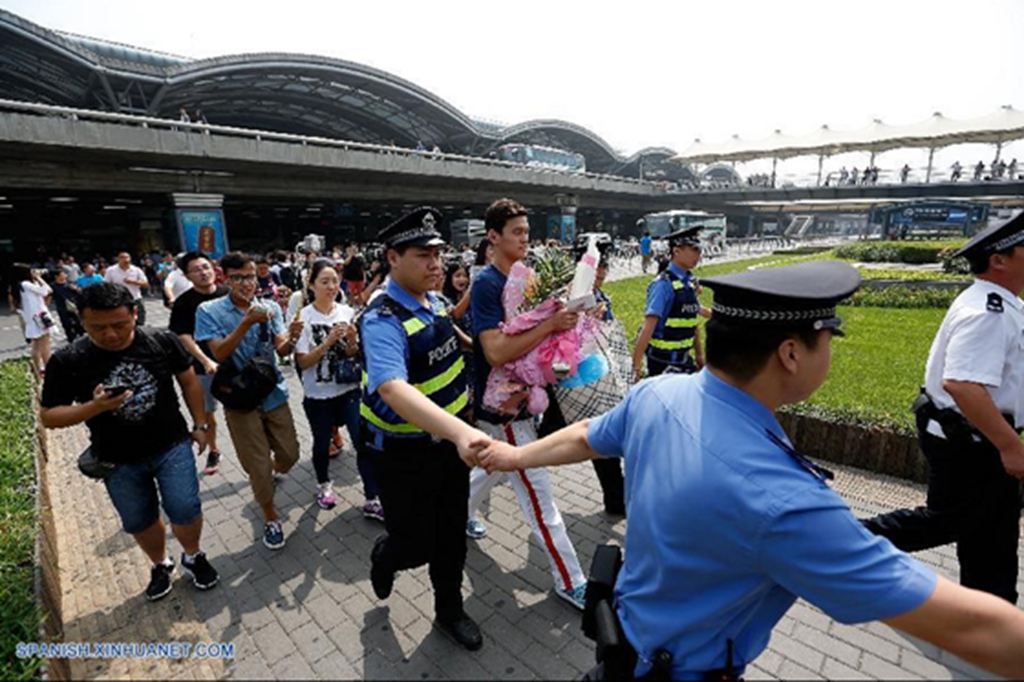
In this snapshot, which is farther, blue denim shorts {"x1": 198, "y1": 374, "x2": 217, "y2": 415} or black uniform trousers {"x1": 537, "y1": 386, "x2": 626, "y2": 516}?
blue denim shorts {"x1": 198, "y1": 374, "x2": 217, "y2": 415}

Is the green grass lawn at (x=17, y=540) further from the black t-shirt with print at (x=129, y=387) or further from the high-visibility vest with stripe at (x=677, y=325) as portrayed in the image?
the high-visibility vest with stripe at (x=677, y=325)

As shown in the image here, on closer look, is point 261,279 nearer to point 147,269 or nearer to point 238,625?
point 238,625

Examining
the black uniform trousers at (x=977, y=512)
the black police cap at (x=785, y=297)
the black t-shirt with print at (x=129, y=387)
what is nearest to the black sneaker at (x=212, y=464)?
the black t-shirt with print at (x=129, y=387)

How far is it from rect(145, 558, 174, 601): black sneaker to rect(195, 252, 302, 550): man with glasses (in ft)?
2.06

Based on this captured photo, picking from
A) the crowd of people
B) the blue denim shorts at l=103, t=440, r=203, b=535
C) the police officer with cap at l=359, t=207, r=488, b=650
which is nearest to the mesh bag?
the crowd of people

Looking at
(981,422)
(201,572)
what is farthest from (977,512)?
(201,572)

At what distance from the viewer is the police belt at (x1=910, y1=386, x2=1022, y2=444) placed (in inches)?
93.5

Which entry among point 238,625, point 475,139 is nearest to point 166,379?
point 238,625

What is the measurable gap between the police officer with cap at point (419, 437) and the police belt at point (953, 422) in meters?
2.43

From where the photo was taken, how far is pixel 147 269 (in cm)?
2075

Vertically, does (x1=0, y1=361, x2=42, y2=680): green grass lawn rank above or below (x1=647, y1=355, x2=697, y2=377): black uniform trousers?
below

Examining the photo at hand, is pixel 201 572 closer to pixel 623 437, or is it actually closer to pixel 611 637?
pixel 611 637

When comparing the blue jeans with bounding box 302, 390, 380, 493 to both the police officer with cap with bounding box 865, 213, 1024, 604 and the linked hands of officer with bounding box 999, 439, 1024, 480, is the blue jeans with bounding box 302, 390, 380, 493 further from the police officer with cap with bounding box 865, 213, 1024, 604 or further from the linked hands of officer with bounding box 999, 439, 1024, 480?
the linked hands of officer with bounding box 999, 439, 1024, 480

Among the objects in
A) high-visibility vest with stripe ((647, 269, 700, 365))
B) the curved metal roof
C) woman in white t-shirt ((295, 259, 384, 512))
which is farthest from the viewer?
the curved metal roof
